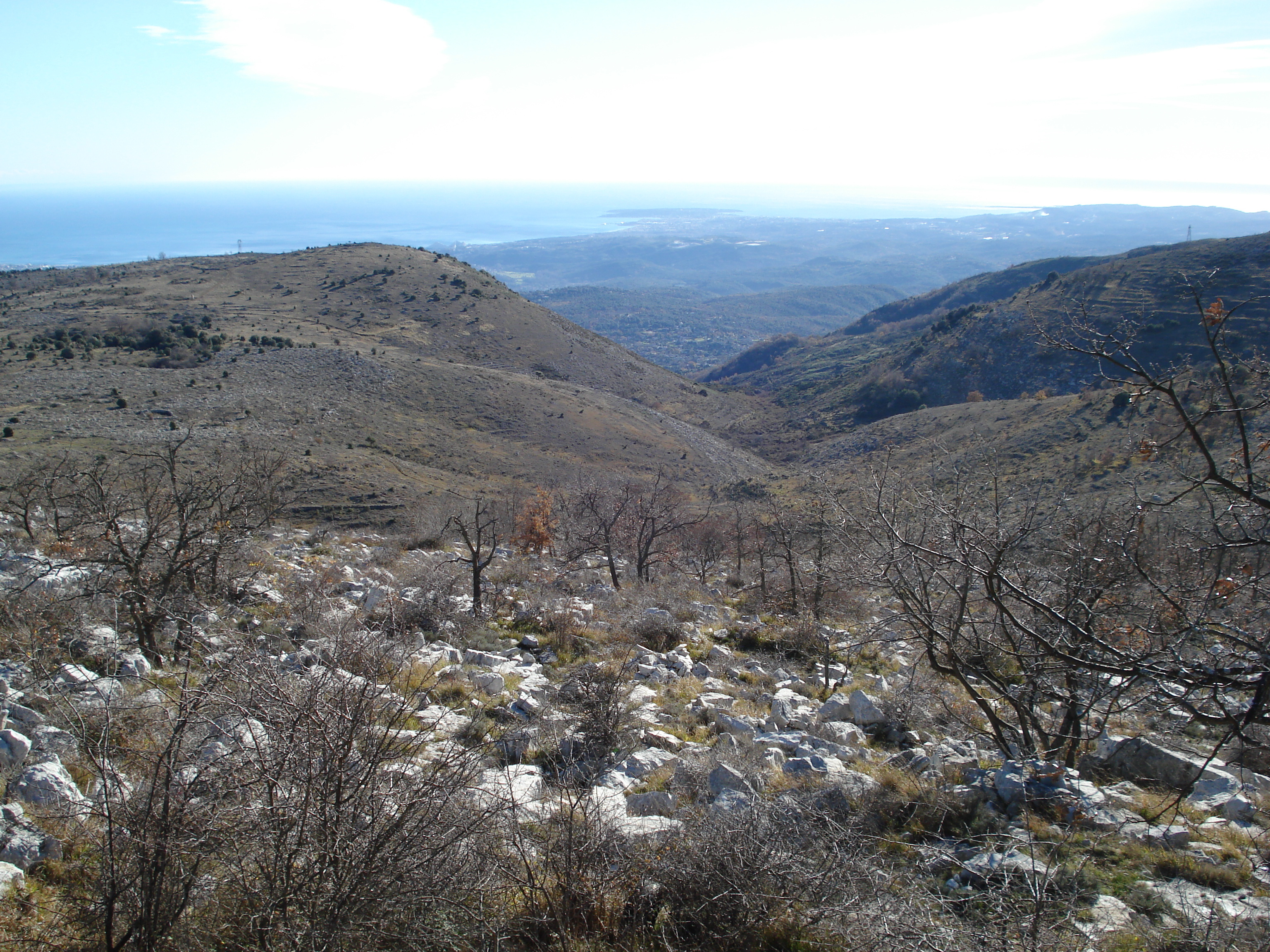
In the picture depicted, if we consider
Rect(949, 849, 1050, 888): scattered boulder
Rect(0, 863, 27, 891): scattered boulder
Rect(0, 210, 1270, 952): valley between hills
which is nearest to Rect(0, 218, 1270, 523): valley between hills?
Rect(0, 210, 1270, 952): valley between hills

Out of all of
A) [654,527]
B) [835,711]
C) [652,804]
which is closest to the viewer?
[652,804]

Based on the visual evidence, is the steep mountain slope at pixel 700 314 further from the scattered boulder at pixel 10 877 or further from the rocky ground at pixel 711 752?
the scattered boulder at pixel 10 877

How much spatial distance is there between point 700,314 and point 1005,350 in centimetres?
10660

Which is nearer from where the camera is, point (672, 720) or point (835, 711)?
point (672, 720)

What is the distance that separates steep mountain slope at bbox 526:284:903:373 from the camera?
137875 millimetres

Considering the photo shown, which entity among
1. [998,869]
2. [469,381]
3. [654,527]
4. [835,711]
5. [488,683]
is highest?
[469,381]

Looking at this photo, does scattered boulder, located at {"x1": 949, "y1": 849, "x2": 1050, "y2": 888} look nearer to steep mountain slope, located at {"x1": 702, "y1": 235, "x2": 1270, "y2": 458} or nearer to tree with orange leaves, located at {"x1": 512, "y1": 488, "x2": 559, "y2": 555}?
tree with orange leaves, located at {"x1": 512, "y1": 488, "x2": 559, "y2": 555}

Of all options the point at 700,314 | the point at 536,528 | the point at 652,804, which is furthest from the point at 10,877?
the point at 700,314

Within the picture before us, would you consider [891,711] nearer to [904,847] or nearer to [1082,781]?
[1082,781]

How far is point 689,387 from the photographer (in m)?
75.6

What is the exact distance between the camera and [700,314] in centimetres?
16062

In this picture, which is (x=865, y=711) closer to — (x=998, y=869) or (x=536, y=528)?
(x=998, y=869)

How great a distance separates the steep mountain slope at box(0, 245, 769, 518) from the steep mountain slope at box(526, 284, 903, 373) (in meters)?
63.6

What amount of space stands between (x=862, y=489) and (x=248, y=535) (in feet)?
28.7
